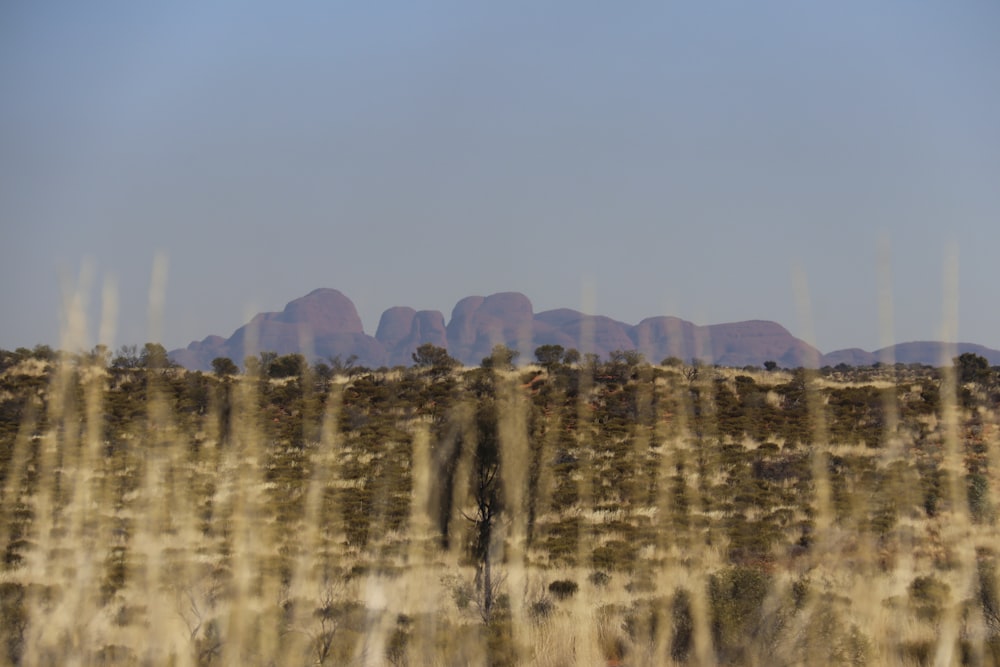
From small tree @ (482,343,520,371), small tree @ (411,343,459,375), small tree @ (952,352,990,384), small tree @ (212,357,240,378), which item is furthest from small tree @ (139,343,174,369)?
small tree @ (952,352,990,384)

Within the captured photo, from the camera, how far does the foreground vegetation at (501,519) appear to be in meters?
8.28

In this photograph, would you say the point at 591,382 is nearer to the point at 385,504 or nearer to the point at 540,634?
the point at 385,504

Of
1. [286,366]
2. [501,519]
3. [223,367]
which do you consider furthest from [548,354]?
[501,519]

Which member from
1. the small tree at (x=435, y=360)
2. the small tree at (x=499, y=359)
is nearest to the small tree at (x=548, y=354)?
the small tree at (x=499, y=359)

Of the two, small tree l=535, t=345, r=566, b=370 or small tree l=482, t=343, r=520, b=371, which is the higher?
small tree l=535, t=345, r=566, b=370

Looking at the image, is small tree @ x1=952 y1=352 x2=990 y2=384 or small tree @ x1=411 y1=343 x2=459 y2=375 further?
small tree @ x1=411 y1=343 x2=459 y2=375

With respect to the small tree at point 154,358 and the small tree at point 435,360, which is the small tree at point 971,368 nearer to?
the small tree at point 435,360

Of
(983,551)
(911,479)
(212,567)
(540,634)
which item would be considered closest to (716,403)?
(911,479)

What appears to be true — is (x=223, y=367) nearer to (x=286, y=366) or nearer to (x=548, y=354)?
(x=286, y=366)

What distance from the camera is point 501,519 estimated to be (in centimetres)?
1191

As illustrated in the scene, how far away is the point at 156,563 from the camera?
550 inches

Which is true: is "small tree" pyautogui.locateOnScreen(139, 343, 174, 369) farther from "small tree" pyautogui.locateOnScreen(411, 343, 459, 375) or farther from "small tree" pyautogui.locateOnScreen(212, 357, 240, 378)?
"small tree" pyautogui.locateOnScreen(411, 343, 459, 375)

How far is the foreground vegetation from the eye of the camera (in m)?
8.28

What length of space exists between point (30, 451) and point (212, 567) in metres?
16.1
